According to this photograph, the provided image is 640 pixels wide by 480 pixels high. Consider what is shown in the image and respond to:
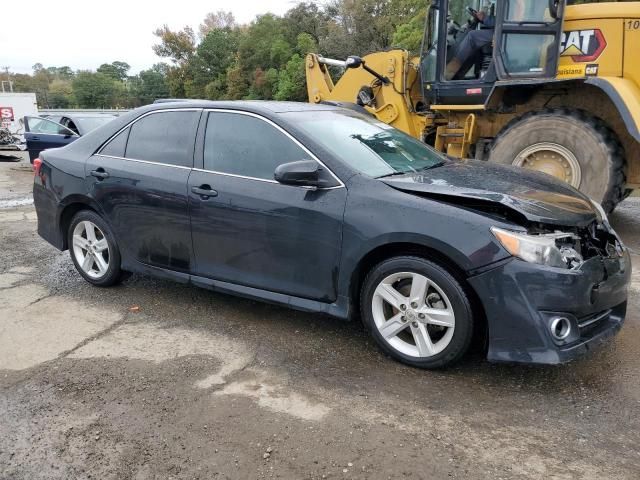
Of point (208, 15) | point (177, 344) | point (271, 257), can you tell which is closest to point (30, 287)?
point (177, 344)

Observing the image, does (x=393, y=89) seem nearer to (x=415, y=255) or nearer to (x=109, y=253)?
(x=109, y=253)

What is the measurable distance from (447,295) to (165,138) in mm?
2545

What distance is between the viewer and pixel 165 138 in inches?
170

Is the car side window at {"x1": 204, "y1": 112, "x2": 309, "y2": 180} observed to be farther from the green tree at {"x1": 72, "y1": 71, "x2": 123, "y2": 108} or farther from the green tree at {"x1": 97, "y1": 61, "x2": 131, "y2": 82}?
the green tree at {"x1": 97, "y1": 61, "x2": 131, "y2": 82}

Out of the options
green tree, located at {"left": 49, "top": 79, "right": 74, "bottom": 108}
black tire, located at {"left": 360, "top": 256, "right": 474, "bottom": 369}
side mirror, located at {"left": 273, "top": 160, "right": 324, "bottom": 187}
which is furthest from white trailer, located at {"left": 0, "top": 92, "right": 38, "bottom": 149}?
green tree, located at {"left": 49, "top": 79, "right": 74, "bottom": 108}

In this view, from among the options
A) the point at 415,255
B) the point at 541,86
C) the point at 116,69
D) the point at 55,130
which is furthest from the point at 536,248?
the point at 116,69

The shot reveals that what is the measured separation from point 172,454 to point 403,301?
1526 mm

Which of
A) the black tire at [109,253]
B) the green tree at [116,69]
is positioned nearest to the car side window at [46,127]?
the black tire at [109,253]

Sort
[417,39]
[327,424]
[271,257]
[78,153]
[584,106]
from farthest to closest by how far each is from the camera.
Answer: [417,39], [584,106], [78,153], [271,257], [327,424]

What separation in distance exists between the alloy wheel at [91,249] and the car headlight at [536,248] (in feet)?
10.8

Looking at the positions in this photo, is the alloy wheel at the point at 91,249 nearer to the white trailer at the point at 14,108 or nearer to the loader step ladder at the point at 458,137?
the loader step ladder at the point at 458,137

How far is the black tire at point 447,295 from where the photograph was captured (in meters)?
3.08

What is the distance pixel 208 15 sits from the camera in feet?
227

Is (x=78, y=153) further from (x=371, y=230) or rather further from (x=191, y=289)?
(x=371, y=230)
